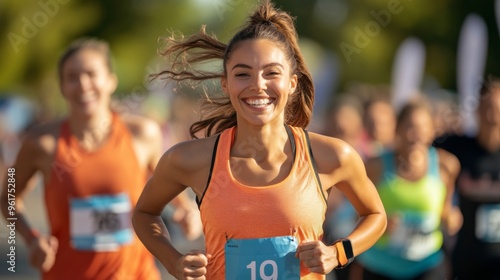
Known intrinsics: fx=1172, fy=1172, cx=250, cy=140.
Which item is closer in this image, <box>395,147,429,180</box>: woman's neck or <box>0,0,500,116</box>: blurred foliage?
<box>395,147,429,180</box>: woman's neck

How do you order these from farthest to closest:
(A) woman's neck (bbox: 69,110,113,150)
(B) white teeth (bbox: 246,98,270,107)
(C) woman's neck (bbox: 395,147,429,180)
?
(C) woman's neck (bbox: 395,147,429,180), (A) woman's neck (bbox: 69,110,113,150), (B) white teeth (bbox: 246,98,270,107)

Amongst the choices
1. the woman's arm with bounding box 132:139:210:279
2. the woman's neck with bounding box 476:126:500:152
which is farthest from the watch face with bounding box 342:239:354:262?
the woman's neck with bounding box 476:126:500:152

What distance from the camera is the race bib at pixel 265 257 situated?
164 inches

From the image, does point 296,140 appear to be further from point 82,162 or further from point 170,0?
point 170,0

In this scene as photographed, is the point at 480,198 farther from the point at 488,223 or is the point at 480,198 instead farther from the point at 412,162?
the point at 412,162

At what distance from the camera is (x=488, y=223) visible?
8477 mm

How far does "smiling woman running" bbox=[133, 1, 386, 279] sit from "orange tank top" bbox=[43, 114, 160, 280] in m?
2.00

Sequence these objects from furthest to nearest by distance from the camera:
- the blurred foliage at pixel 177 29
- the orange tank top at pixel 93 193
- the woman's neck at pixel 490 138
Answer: the blurred foliage at pixel 177 29 < the woman's neck at pixel 490 138 < the orange tank top at pixel 93 193

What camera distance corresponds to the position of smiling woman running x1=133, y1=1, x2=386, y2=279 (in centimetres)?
416

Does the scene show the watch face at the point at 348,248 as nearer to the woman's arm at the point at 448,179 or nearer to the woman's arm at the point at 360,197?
the woman's arm at the point at 360,197

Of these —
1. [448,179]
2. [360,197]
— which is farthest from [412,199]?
[360,197]

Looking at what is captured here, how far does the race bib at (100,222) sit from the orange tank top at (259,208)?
7.69ft

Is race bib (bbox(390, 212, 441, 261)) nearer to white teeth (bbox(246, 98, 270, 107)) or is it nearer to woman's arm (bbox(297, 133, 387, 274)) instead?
woman's arm (bbox(297, 133, 387, 274))

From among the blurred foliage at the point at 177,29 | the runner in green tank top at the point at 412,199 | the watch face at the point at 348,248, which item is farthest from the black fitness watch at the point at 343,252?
the blurred foliage at the point at 177,29
